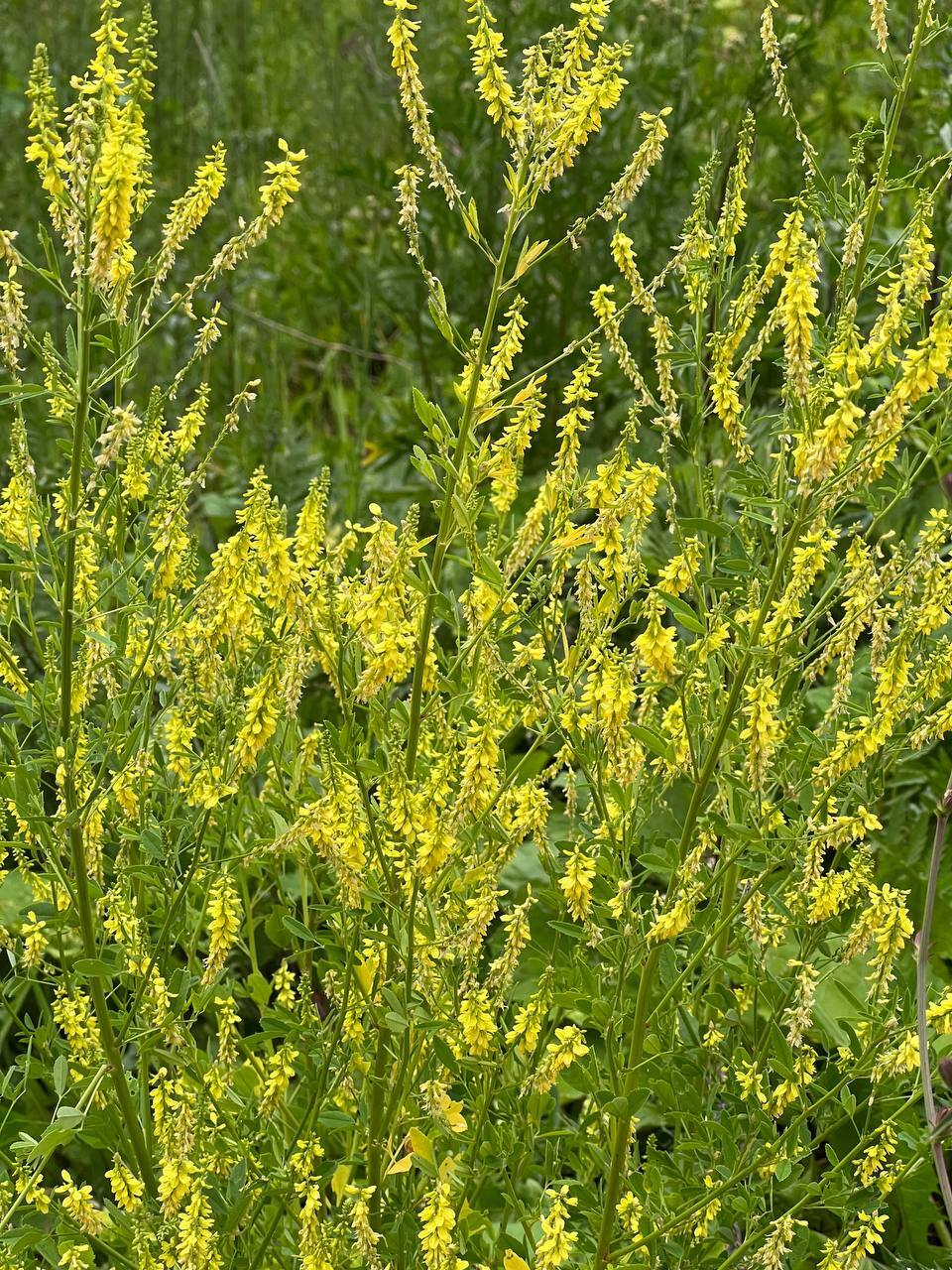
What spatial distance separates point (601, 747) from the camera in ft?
6.93

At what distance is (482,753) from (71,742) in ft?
1.70

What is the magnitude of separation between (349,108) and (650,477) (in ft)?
15.5

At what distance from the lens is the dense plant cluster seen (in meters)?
1.93

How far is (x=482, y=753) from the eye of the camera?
1.94 m

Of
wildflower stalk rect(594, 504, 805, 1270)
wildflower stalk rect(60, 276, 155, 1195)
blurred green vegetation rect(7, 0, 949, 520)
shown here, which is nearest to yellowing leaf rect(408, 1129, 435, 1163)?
wildflower stalk rect(594, 504, 805, 1270)

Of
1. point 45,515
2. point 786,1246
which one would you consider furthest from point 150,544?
point 786,1246

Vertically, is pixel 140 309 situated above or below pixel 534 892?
above

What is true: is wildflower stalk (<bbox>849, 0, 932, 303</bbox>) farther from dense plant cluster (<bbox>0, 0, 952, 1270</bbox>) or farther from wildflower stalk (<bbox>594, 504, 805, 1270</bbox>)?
wildflower stalk (<bbox>594, 504, 805, 1270</bbox>)

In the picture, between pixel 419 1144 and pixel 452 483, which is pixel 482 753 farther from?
pixel 419 1144

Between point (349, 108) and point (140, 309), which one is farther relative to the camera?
point (349, 108)

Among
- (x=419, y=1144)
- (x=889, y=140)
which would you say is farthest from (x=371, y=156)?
(x=419, y=1144)

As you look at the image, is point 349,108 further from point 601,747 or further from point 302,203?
point 601,747

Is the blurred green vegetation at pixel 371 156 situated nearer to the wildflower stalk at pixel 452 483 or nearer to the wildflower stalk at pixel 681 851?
the wildflower stalk at pixel 452 483

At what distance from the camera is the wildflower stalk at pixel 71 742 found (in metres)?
1.81
